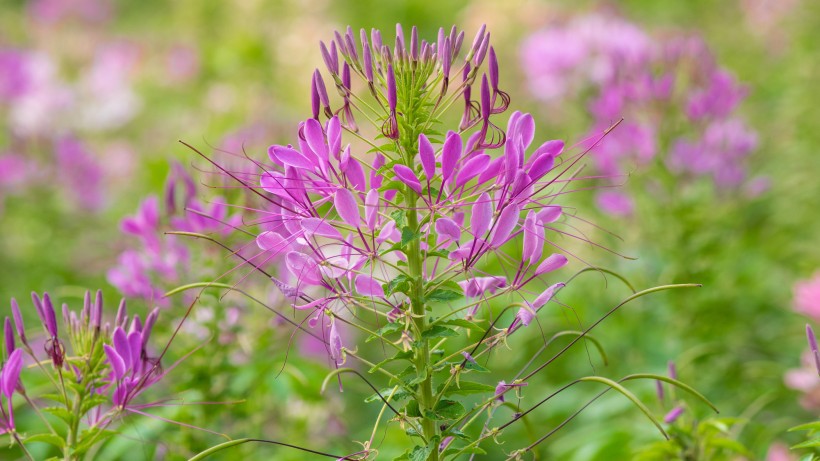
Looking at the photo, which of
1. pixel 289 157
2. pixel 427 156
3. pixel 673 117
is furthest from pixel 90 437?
pixel 673 117

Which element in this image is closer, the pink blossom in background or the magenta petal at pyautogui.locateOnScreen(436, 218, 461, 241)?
the magenta petal at pyautogui.locateOnScreen(436, 218, 461, 241)

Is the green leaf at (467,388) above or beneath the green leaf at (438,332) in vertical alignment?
beneath

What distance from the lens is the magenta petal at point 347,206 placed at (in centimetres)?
92

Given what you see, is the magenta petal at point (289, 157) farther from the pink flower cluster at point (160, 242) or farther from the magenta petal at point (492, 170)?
the pink flower cluster at point (160, 242)

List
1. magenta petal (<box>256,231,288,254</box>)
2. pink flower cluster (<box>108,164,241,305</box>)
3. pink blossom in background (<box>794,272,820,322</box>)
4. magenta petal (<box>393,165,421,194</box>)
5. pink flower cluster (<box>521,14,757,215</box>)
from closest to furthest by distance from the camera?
magenta petal (<box>393,165,421,194</box>) < magenta petal (<box>256,231,288,254</box>) < pink flower cluster (<box>108,164,241,305</box>) < pink blossom in background (<box>794,272,820,322</box>) < pink flower cluster (<box>521,14,757,215</box>)

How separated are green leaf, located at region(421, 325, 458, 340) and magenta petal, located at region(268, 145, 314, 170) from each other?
23 cm

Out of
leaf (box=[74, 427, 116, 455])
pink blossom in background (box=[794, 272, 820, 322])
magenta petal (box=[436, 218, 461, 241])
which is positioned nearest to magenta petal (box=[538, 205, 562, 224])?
magenta petal (box=[436, 218, 461, 241])

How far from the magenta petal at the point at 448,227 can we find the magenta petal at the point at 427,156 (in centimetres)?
6

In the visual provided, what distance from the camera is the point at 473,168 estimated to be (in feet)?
3.03

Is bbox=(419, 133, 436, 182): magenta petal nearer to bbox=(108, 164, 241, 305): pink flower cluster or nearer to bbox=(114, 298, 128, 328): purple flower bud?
bbox=(114, 298, 128, 328): purple flower bud

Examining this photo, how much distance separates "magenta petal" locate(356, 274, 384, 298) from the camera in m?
0.97

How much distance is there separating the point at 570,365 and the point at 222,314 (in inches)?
43.2

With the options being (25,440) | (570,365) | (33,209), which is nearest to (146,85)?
(33,209)

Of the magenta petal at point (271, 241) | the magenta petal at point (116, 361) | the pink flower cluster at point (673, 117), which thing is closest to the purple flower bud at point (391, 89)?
the magenta petal at point (271, 241)
